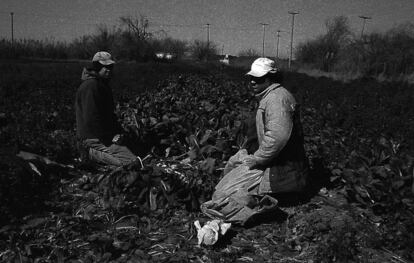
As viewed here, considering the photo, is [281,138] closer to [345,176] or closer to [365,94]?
[345,176]

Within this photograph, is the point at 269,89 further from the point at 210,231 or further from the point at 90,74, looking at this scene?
the point at 90,74

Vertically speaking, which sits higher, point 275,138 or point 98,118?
point 275,138

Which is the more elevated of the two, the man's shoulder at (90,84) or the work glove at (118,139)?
the man's shoulder at (90,84)

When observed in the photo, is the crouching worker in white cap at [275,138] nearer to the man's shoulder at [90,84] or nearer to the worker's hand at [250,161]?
the worker's hand at [250,161]

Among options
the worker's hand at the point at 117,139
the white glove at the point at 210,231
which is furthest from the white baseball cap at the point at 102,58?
the white glove at the point at 210,231

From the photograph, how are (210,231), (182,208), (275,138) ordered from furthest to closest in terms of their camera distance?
(182,208) < (275,138) < (210,231)

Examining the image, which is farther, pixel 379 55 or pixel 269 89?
pixel 379 55

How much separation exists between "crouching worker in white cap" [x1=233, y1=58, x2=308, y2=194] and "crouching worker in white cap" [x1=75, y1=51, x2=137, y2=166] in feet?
6.53

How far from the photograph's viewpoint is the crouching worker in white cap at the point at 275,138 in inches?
154

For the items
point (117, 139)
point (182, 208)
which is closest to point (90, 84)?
point (117, 139)

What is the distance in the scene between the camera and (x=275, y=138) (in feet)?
12.8

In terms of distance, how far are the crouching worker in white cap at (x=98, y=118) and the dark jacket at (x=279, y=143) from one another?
2.01 metres

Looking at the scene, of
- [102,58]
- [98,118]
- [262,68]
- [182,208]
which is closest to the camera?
[262,68]

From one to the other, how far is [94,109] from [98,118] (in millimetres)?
135
